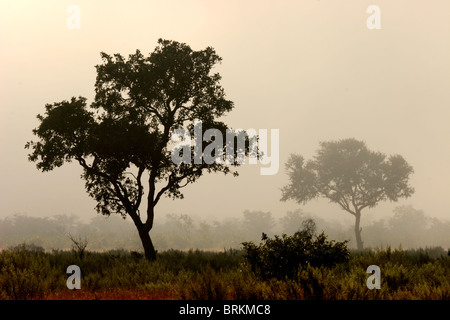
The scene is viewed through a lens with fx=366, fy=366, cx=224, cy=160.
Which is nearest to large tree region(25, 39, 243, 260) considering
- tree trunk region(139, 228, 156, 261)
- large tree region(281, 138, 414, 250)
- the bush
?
tree trunk region(139, 228, 156, 261)

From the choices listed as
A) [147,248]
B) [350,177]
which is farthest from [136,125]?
[350,177]

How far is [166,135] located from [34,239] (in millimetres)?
44146

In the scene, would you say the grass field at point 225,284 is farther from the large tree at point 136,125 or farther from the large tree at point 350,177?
the large tree at point 350,177

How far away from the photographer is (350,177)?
5000cm

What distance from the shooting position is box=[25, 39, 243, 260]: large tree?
20.5 m

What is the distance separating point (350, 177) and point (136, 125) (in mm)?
36523

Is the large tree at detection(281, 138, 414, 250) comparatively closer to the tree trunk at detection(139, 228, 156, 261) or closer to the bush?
the tree trunk at detection(139, 228, 156, 261)

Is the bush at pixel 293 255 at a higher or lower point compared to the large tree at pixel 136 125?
lower

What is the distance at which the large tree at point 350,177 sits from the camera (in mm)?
49875

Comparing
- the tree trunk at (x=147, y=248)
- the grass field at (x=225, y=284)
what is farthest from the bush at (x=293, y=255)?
the tree trunk at (x=147, y=248)

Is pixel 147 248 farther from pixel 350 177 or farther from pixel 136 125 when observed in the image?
pixel 350 177

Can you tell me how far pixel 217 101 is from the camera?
21781 millimetres

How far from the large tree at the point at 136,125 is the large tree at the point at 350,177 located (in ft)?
104
